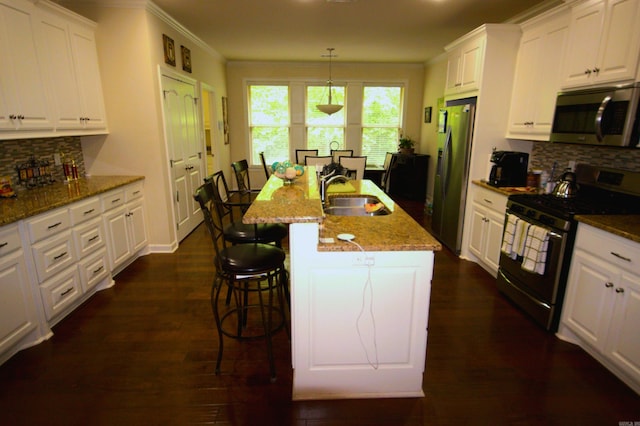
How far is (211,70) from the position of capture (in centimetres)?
593

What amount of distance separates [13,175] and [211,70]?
3794 millimetres

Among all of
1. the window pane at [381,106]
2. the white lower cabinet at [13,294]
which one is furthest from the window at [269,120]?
the white lower cabinet at [13,294]

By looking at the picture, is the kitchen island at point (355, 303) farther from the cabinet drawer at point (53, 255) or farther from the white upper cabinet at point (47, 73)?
the white upper cabinet at point (47, 73)

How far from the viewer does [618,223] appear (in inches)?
81.6

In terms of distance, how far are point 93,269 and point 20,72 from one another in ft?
5.20

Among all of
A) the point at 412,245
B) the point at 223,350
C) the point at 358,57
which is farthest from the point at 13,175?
the point at 358,57

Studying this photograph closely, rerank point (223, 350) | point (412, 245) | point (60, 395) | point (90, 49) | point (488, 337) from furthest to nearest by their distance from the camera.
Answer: point (90, 49) → point (488, 337) → point (223, 350) → point (60, 395) → point (412, 245)

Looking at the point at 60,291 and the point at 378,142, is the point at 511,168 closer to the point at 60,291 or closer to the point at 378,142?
the point at 60,291

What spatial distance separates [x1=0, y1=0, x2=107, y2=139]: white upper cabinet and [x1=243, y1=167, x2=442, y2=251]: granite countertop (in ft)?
6.35

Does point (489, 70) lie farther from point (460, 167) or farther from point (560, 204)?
point (560, 204)

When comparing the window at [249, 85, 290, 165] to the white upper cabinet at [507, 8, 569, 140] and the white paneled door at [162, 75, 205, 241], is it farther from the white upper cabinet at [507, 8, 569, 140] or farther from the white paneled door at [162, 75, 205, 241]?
the white upper cabinet at [507, 8, 569, 140]

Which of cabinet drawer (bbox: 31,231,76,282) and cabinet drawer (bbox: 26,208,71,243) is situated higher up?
cabinet drawer (bbox: 26,208,71,243)

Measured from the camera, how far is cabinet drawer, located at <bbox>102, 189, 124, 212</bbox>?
Result: 122 inches

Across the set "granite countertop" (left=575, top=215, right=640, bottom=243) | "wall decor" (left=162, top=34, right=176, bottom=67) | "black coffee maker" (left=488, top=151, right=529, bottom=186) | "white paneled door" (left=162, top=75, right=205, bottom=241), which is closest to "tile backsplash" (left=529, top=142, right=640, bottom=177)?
"black coffee maker" (left=488, top=151, right=529, bottom=186)
